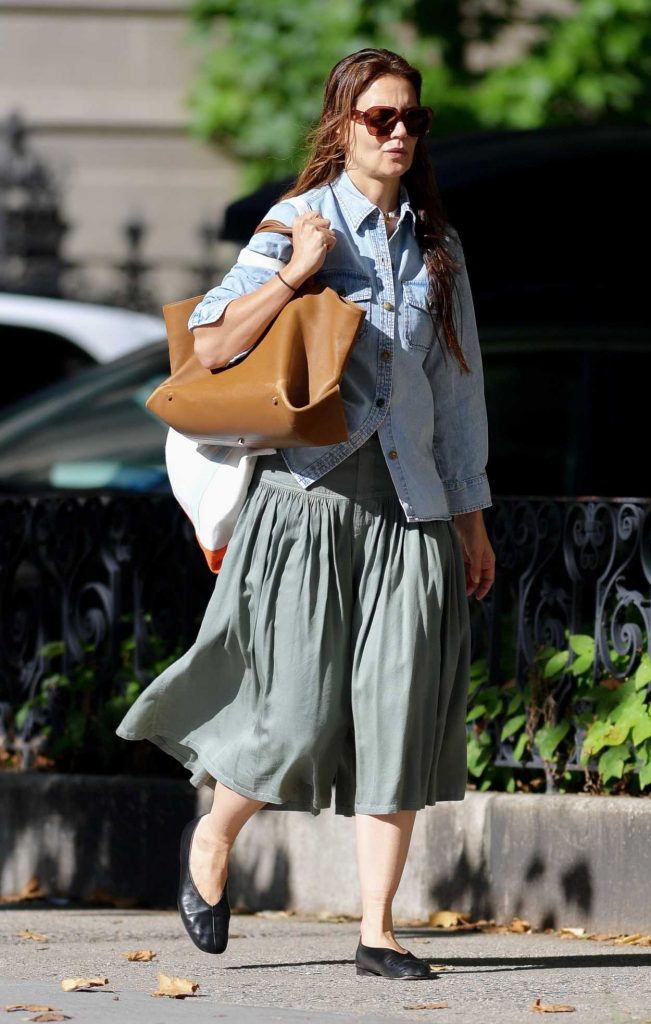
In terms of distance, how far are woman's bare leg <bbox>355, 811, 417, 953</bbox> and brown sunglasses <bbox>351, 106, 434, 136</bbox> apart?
56.4 inches

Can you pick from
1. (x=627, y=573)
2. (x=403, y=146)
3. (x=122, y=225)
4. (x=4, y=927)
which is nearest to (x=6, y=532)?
(x=4, y=927)

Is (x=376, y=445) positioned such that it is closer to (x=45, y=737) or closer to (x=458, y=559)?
(x=458, y=559)

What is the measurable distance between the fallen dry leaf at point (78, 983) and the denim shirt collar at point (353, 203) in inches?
66.5

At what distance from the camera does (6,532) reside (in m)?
5.93

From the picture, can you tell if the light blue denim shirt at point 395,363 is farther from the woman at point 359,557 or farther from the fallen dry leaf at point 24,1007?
the fallen dry leaf at point 24,1007

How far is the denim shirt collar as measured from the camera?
13.2 feet

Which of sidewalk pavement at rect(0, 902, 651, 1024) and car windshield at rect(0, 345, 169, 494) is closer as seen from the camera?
sidewalk pavement at rect(0, 902, 651, 1024)

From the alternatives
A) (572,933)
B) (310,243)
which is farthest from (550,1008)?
(310,243)

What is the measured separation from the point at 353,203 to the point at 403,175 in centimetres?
17

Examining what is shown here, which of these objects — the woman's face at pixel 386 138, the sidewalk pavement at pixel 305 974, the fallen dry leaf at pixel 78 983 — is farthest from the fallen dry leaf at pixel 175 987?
the woman's face at pixel 386 138

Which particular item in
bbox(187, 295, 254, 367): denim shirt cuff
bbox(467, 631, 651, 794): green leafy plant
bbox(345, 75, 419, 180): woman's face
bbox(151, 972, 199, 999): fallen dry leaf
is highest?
bbox(345, 75, 419, 180): woman's face

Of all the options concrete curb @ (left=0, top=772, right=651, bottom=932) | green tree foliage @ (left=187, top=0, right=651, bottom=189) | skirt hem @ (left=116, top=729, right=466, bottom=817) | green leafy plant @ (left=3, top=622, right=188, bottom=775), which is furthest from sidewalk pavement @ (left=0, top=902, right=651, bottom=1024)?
green tree foliage @ (left=187, top=0, right=651, bottom=189)

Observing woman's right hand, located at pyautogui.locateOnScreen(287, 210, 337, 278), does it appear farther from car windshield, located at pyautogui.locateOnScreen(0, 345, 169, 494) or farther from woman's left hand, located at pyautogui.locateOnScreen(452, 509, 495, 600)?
car windshield, located at pyautogui.locateOnScreen(0, 345, 169, 494)

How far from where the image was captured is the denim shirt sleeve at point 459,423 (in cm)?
409
